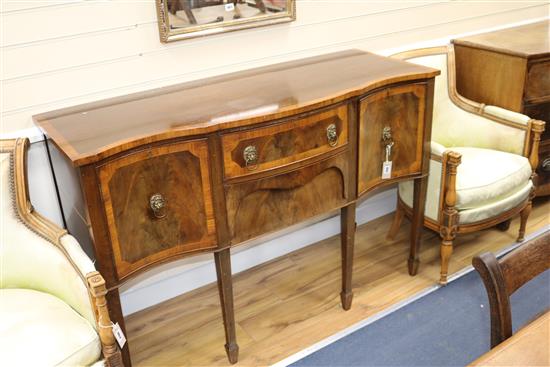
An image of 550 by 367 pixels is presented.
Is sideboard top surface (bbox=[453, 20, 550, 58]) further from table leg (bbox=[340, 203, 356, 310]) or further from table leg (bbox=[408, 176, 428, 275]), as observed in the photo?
table leg (bbox=[340, 203, 356, 310])

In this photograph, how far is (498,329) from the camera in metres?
1.17

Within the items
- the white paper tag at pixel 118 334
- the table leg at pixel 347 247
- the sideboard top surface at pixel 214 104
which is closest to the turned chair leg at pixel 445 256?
the table leg at pixel 347 247

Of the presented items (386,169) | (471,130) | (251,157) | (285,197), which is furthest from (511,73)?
(251,157)

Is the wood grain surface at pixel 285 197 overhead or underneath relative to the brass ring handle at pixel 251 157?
underneath

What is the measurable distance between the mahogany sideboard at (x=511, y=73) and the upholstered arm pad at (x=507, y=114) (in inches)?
4.1

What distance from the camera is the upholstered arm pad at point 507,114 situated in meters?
2.54

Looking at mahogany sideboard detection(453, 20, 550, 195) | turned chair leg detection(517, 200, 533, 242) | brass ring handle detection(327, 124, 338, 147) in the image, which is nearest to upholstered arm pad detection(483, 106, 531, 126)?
mahogany sideboard detection(453, 20, 550, 195)

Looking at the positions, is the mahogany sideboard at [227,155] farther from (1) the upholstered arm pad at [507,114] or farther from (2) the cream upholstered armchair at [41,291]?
(1) the upholstered arm pad at [507,114]

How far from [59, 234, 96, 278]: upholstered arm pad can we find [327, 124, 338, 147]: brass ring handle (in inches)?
34.3

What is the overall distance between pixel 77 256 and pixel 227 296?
597 millimetres

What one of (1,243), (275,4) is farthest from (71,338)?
(275,4)

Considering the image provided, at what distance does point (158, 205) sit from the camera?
1709mm

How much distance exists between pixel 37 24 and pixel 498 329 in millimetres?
1658

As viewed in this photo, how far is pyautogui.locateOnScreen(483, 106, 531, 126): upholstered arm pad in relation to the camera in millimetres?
2537
